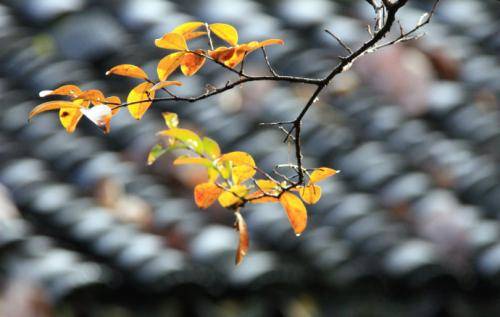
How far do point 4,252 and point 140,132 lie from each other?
32.5 inches

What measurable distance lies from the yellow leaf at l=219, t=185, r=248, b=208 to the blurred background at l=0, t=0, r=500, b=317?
144cm

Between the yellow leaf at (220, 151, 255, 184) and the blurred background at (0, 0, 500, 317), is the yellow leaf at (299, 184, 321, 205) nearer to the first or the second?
the yellow leaf at (220, 151, 255, 184)

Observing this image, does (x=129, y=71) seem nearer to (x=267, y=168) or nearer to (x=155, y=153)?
(x=155, y=153)

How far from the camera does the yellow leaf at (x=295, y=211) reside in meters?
0.88

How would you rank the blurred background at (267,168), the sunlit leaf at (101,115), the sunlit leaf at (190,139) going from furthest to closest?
the blurred background at (267,168) → the sunlit leaf at (190,139) → the sunlit leaf at (101,115)

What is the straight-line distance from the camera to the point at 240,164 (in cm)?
88

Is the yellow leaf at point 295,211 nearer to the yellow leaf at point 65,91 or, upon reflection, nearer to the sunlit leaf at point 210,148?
the sunlit leaf at point 210,148

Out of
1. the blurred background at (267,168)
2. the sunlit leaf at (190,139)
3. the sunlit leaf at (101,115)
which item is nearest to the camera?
the sunlit leaf at (101,115)

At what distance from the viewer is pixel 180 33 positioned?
85 centimetres

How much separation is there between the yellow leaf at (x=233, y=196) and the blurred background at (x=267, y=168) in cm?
144

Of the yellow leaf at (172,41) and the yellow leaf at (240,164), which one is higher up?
the yellow leaf at (172,41)

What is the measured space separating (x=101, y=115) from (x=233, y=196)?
0.15m

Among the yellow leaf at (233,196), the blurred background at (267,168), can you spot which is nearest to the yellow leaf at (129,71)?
the yellow leaf at (233,196)

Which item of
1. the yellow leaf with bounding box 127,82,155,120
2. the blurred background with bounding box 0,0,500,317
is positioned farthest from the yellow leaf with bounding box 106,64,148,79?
→ the blurred background with bounding box 0,0,500,317
